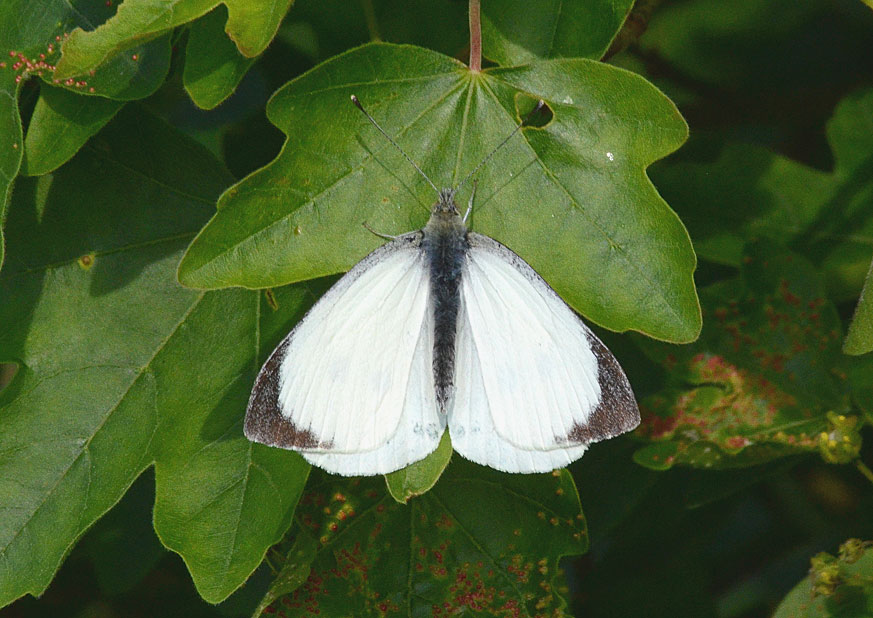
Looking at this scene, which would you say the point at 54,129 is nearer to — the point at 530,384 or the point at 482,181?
the point at 482,181

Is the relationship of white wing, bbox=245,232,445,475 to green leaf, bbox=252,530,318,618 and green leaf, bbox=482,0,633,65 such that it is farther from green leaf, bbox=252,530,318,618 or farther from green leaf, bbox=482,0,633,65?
green leaf, bbox=482,0,633,65

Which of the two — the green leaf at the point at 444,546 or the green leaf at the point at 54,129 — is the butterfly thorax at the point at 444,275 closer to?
the green leaf at the point at 444,546

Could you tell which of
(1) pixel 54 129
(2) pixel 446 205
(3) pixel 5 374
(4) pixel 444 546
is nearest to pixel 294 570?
(4) pixel 444 546

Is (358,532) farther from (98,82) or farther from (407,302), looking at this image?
(98,82)

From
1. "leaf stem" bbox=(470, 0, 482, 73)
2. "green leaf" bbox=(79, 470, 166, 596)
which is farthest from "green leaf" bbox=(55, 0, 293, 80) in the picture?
"green leaf" bbox=(79, 470, 166, 596)

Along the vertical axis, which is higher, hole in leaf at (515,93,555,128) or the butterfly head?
hole in leaf at (515,93,555,128)

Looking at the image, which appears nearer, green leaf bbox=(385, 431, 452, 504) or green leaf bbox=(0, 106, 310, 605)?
green leaf bbox=(385, 431, 452, 504)

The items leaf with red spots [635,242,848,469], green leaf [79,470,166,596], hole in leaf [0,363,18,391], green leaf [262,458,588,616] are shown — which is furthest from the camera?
hole in leaf [0,363,18,391]
